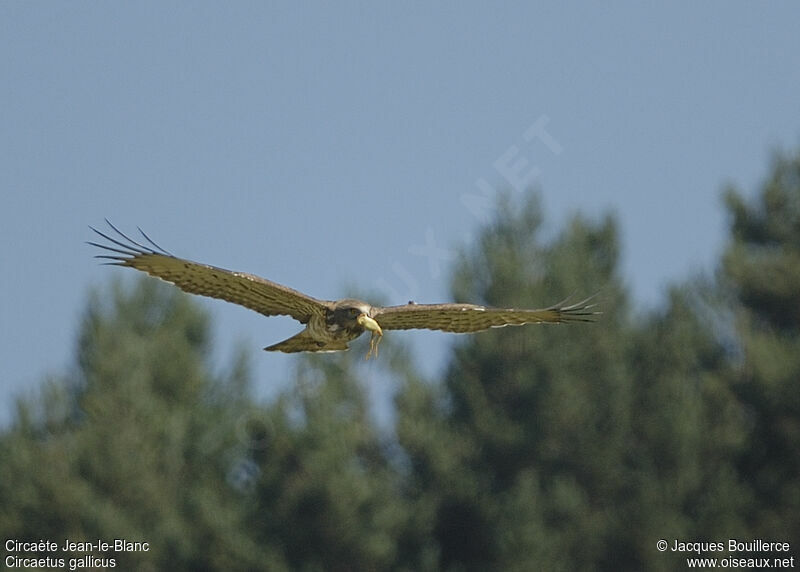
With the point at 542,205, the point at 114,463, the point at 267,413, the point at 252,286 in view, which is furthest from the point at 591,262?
the point at 252,286

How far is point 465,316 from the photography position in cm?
1413

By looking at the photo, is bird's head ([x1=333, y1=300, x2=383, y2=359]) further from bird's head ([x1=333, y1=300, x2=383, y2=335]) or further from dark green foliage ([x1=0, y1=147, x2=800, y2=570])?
dark green foliage ([x1=0, y1=147, x2=800, y2=570])

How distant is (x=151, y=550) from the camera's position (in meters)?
34.9

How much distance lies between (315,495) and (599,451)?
248 inches

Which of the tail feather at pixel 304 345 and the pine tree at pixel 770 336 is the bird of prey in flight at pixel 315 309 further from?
the pine tree at pixel 770 336

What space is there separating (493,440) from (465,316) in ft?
73.0

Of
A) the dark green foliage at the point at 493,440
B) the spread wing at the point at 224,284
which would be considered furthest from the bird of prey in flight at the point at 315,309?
the dark green foliage at the point at 493,440

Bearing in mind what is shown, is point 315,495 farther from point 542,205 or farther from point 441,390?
point 542,205

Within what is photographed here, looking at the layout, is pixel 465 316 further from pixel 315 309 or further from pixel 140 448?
Answer: pixel 140 448

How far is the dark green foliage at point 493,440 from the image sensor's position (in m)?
33.1

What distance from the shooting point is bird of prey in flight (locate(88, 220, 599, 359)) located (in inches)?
509

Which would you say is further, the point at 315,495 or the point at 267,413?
the point at 267,413

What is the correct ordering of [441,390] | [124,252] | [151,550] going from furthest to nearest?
[441,390], [151,550], [124,252]

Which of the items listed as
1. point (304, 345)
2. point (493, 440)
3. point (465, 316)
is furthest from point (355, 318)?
point (493, 440)
